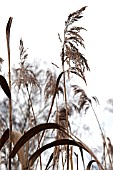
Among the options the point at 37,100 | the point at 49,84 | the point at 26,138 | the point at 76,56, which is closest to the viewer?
the point at 26,138

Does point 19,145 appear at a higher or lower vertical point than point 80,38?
lower

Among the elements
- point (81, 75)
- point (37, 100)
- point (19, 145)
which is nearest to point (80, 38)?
point (81, 75)

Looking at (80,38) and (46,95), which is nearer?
(80,38)

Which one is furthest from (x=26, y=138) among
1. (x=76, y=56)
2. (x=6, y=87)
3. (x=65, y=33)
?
(x=65, y=33)

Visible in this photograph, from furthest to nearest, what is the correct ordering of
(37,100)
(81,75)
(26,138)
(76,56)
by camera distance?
(37,100) < (76,56) < (81,75) < (26,138)

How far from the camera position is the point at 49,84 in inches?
126

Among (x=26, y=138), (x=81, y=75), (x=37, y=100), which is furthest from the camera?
(x=37, y=100)

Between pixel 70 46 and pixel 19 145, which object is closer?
pixel 19 145

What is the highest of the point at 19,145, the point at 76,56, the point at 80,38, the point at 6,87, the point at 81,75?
the point at 80,38

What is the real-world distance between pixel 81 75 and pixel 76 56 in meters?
0.21

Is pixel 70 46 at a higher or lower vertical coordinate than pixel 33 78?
lower

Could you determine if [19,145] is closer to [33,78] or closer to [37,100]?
[33,78]

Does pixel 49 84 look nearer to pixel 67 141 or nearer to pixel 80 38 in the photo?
pixel 80 38

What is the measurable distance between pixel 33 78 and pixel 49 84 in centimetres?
17
